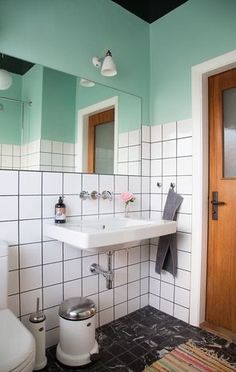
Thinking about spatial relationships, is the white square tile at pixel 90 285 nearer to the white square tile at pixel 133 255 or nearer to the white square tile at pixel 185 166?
the white square tile at pixel 133 255

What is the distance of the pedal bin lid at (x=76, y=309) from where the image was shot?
1509 millimetres

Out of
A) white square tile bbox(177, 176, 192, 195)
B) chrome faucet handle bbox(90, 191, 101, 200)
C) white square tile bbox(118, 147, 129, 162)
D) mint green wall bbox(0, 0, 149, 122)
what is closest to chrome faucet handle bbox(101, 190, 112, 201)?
chrome faucet handle bbox(90, 191, 101, 200)

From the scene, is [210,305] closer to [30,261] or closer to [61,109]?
[30,261]

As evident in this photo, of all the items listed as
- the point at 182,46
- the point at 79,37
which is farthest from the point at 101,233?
the point at 182,46

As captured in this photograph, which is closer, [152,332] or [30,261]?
[30,261]

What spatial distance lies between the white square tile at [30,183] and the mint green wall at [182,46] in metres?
1.16

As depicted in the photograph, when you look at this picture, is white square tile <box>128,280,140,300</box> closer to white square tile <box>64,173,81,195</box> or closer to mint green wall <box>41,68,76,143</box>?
white square tile <box>64,173,81,195</box>

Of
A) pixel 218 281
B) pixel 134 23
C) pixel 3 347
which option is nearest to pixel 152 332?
pixel 218 281

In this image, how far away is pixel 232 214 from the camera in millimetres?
1817

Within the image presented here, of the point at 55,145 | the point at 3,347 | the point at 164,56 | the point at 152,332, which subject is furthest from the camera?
the point at 164,56

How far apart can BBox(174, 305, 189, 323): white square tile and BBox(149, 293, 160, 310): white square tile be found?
0.60ft

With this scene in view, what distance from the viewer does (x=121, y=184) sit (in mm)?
2057

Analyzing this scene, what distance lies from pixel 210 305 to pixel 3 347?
1521mm

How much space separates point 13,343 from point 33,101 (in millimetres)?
1316
